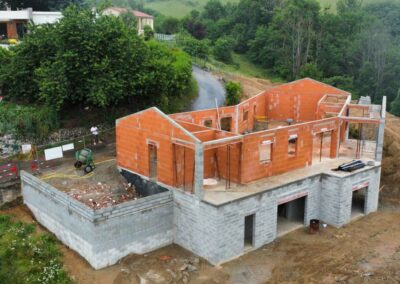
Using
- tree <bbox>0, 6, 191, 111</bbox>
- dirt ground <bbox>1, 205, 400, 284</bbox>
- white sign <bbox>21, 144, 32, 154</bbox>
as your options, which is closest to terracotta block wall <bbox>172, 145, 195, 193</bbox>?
dirt ground <bbox>1, 205, 400, 284</bbox>

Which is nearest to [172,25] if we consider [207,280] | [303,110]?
[303,110]

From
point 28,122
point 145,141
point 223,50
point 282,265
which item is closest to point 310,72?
point 223,50

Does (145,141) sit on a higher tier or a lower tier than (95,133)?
higher

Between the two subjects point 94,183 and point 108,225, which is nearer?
point 108,225

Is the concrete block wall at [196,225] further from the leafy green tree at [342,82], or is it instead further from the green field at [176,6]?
the green field at [176,6]

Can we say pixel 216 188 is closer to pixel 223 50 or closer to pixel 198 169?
pixel 198 169
